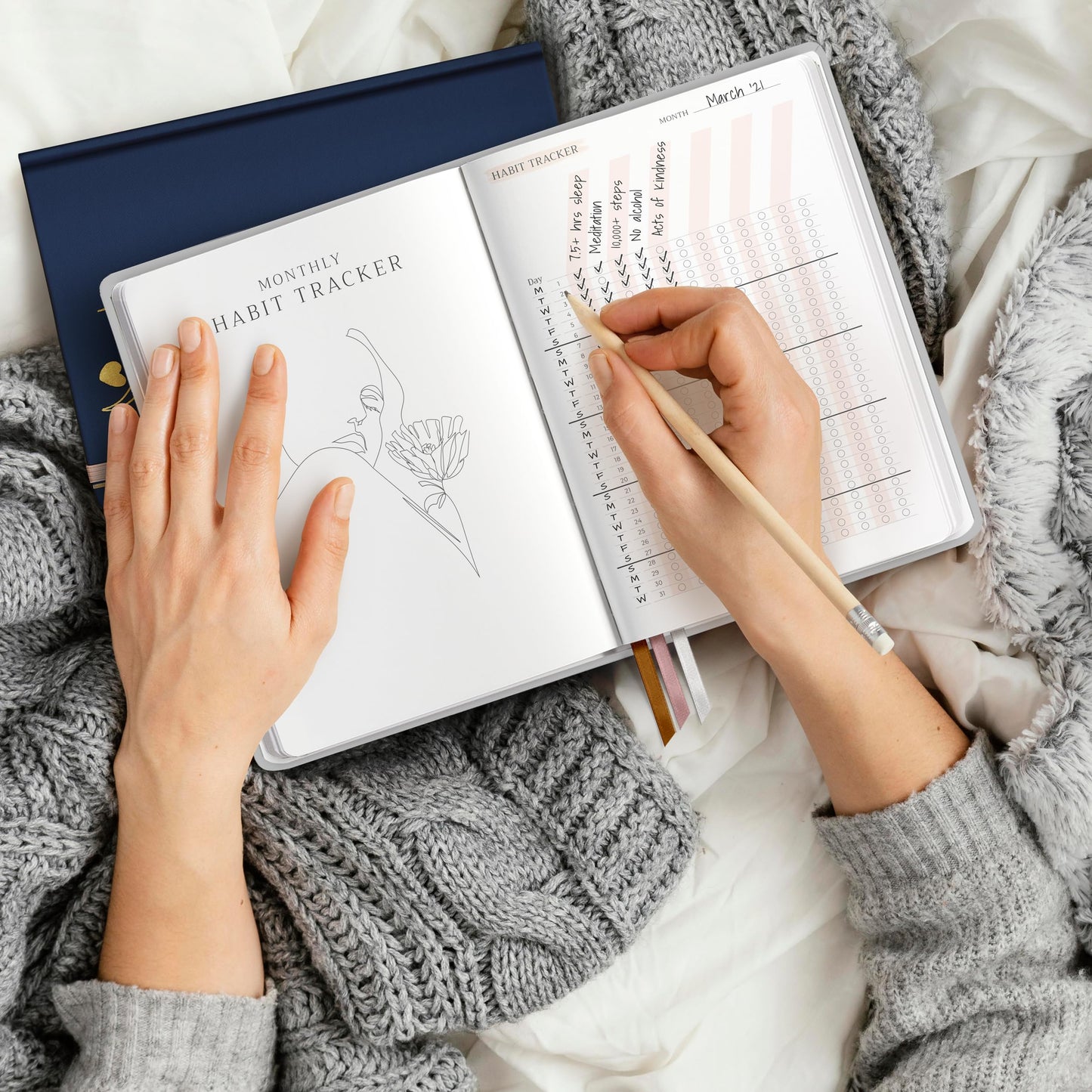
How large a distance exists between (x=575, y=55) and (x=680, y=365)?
337 mm

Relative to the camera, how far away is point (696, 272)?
77cm

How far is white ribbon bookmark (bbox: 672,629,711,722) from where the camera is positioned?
31.3 inches

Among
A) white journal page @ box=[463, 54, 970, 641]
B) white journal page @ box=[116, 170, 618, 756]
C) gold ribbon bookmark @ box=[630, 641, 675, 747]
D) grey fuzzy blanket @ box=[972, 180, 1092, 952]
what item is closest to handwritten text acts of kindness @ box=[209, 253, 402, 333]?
white journal page @ box=[116, 170, 618, 756]

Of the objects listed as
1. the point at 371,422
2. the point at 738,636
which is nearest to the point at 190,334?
the point at 371,422

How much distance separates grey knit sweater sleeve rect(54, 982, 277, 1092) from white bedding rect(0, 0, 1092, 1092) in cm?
21

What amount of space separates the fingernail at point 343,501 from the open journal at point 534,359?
0.02 m

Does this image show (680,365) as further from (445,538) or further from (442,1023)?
(442,1023)

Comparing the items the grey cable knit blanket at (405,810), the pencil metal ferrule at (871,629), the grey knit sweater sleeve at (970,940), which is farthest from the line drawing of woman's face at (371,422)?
the grey knit sweater sleeve at (970,940)

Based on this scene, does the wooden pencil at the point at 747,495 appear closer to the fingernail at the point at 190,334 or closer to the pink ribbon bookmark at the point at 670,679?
the pink ribbon bookmark at the point at 670,679

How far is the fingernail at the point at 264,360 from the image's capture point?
75 centimetres

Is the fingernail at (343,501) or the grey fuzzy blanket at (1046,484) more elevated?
the fingernail at (343,501)

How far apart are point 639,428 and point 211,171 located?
A: 437 mm

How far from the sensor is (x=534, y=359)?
772 mm

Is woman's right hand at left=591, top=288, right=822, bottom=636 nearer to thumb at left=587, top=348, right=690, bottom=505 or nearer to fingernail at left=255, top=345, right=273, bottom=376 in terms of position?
thumb at left=587, top=348, right=690, bottom=505
